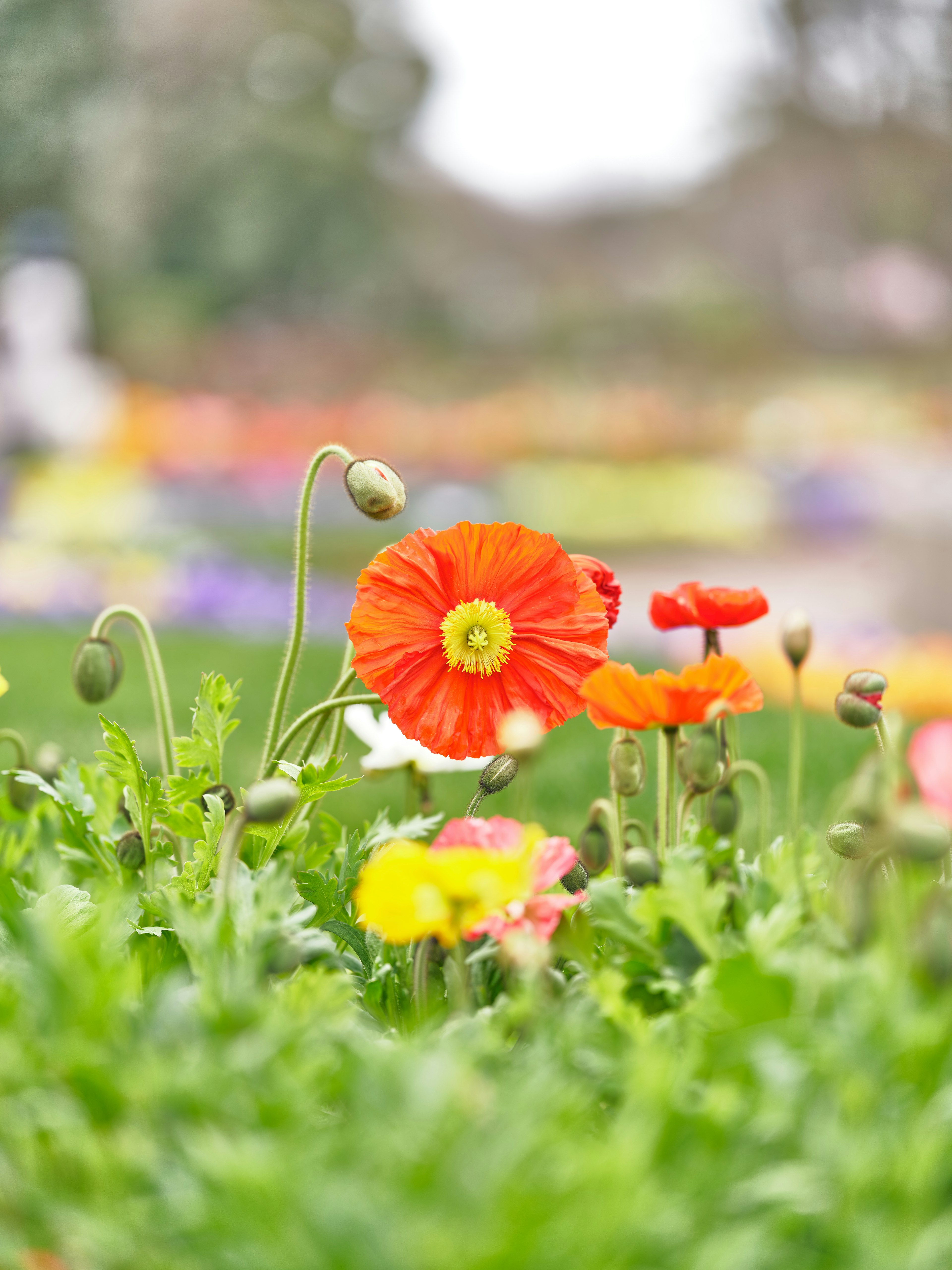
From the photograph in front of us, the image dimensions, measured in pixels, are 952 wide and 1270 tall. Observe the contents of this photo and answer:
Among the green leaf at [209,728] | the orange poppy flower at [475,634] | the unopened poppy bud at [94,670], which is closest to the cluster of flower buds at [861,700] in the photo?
the orange poppy flower at [475,634]

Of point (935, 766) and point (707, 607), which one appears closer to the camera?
point (935, 766)

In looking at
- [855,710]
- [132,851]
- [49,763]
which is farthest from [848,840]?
[49,763]

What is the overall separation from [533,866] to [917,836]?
0.95 feet

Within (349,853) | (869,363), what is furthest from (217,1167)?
(869,363)

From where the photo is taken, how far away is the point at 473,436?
966 cm

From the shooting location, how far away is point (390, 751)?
135 centimetres

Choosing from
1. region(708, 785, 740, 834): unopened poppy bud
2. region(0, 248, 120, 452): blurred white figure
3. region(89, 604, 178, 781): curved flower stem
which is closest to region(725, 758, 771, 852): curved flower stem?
region(708, 785, 740, 834): unopened poppy bud

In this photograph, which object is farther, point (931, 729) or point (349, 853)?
point (349, 853)

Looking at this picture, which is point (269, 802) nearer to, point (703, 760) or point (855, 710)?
point (703, 760)

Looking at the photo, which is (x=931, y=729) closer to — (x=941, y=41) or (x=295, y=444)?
(x=295, y=444)

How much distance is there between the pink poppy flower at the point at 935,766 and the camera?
0.93 metres

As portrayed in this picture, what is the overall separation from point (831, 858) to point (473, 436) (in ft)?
27.8

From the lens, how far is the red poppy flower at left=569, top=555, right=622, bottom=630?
1.21 metres

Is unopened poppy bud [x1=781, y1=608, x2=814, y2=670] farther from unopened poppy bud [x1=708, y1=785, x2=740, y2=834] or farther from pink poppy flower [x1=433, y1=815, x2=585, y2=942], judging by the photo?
pink poppy flower [x1=433, y1=815, x2=585, y2=942]
